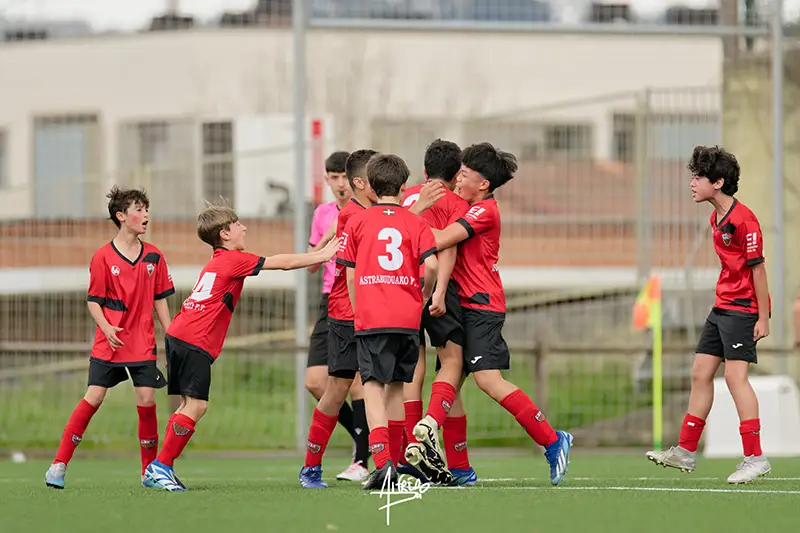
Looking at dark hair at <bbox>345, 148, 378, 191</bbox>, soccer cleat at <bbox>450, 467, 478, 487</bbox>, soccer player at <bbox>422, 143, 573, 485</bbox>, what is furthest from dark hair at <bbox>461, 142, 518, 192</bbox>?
soccer cleat at <bbox>450, 467, 478, 487</bbox>

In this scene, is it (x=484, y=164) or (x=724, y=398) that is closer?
(x=484, y=164)

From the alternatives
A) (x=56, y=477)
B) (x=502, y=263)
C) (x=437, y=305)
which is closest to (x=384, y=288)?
(x=437, y=305)

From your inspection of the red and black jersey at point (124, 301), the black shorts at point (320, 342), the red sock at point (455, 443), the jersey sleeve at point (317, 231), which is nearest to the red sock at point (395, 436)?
the red sock at point (455, 443)

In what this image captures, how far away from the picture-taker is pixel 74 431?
8.59 metres

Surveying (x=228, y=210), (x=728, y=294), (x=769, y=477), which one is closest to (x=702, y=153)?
(x=728, y=294)

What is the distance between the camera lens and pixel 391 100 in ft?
70.9

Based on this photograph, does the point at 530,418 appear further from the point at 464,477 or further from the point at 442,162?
the point at 442,162

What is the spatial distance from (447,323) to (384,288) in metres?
0.68

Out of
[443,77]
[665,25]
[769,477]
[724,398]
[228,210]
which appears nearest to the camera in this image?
[228,210]

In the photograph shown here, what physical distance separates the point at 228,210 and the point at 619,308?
843 cm

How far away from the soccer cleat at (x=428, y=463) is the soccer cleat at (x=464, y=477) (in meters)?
0.14

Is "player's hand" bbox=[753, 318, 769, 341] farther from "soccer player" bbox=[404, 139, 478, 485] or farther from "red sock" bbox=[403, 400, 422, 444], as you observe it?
"red sock" bbox=[403, 400, 422, 444]

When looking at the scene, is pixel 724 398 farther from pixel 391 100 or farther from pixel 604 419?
pixel 391 100

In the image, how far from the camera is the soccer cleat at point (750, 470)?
26.7 ft
